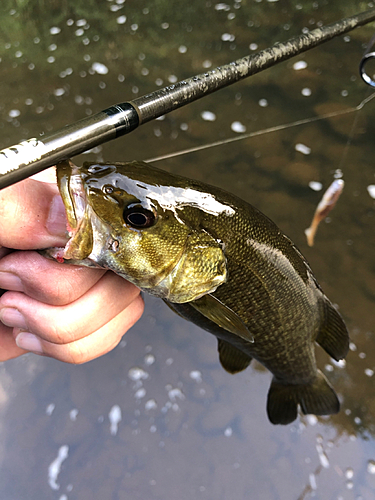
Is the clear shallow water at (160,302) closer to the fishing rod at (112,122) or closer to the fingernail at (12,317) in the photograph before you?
the fingernail at (12,317)

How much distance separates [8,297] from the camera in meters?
1.06

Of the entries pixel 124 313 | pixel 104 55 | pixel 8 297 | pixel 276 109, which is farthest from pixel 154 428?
pixel 104 55

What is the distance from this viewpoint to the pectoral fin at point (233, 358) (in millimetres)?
1312

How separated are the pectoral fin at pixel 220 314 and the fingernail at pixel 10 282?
44cm

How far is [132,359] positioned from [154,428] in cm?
34

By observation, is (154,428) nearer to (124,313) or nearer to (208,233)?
(124,313)

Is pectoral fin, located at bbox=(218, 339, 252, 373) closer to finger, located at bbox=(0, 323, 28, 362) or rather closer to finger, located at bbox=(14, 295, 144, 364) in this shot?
finger, located at bbox=(14, 295, 144, 364)

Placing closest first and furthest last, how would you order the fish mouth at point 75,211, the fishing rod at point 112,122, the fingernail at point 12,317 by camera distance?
the fishing rod at point 112,122 < the fish mouth at point 75,211 < the fingernail at point 12,317

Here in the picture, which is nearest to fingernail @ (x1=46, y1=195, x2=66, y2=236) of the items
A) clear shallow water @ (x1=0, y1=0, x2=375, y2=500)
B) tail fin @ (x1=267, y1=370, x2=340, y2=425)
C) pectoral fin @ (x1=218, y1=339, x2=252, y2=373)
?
pectoral fin @ (x1=218, y1=339, x2=252, y2=373)

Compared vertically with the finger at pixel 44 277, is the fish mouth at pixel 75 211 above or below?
above

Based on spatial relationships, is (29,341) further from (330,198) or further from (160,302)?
(330,198)

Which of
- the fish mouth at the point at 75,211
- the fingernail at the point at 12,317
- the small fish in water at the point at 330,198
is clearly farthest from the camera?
the small fish in water at the point at 330,198

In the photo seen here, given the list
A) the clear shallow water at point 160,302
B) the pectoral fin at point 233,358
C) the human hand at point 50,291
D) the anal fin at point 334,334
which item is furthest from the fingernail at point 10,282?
the clear shallow water at point 160,302

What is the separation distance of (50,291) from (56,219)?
0.73 feet
